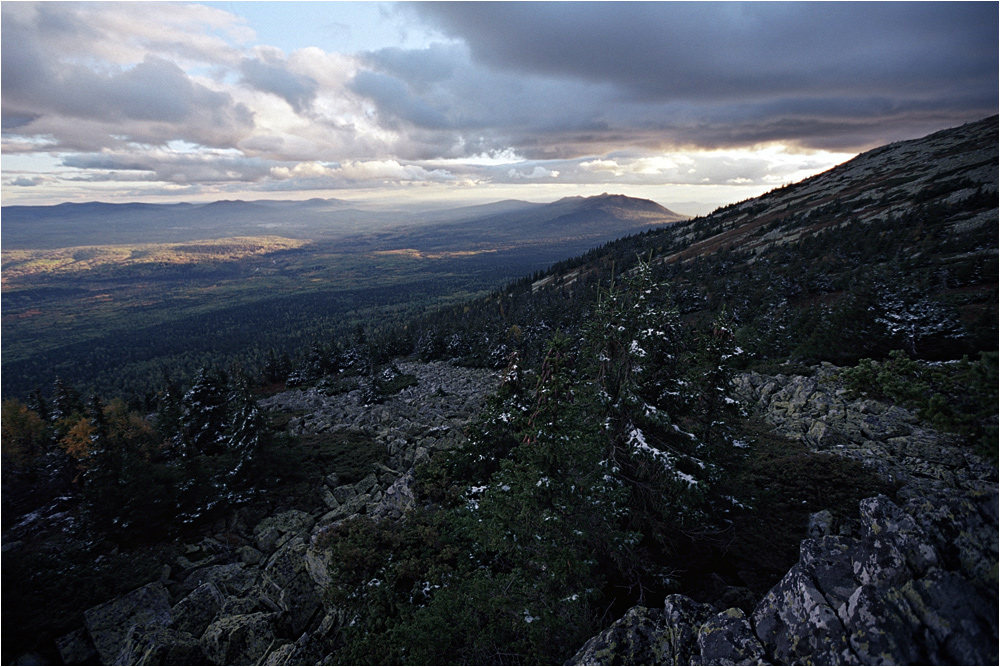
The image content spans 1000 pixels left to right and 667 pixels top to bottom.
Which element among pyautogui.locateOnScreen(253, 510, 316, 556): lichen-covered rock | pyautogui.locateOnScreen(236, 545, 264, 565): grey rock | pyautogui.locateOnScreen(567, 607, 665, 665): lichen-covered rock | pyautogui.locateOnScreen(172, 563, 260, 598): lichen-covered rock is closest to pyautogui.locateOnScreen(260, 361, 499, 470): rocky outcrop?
pyautogui.locateOnScreen(253, 510, 316, 556): lichen-covered rock

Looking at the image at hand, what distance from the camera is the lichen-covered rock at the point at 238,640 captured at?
34.5ft

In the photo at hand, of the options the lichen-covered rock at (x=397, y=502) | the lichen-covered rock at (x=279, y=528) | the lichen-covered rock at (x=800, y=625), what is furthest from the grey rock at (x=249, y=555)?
the lichen-covered rock at (x=800, y=625)

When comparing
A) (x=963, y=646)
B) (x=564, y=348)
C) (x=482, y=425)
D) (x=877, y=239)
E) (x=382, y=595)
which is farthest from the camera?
(x=877, y=239)

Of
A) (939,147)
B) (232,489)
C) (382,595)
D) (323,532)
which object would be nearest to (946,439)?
(382,595)

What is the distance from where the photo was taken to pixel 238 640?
1077 centimetres

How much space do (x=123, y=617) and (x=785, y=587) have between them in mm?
18359

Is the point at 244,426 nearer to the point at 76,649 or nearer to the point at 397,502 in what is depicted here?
the point at 76,649

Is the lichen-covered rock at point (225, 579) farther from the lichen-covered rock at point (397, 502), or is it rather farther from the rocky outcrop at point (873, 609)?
the rocky outcrop at point (873, 609)

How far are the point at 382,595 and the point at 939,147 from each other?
173721mm

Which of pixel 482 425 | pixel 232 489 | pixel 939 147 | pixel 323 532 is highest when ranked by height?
pixel 939 147

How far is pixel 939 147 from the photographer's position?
110 meters

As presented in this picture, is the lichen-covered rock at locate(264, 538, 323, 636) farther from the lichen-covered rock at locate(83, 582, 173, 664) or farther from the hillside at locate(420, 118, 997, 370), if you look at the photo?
the hillside at locate(420, 118, 997, 370)

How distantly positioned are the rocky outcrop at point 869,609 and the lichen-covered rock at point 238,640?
9137mm

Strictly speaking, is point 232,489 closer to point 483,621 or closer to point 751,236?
point 483,621
